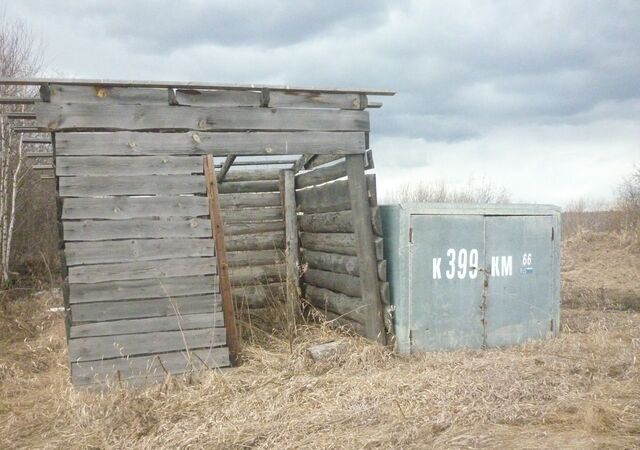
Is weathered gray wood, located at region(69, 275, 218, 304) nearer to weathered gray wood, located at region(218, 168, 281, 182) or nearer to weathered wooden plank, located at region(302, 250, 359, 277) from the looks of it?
weathered wooden plank, located at region(302, 250, 359, 277)

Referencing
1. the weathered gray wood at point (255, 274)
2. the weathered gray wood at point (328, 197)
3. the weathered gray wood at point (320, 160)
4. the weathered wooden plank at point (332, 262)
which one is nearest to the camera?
the weathered gray wood at point (328, 197)

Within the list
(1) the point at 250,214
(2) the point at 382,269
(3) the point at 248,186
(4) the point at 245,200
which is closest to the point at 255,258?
(1) the point at 250,214

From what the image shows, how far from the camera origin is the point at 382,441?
4629 millimetres

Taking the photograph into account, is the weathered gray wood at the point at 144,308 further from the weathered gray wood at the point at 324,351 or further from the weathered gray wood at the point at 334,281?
the weathered gray wood at the point at 334,281

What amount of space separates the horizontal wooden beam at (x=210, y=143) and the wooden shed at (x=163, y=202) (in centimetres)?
1

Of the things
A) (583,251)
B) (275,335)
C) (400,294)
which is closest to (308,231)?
(275,335)

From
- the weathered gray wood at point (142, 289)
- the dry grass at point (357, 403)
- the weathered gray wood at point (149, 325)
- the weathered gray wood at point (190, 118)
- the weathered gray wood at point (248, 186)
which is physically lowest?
the dry grass at point (357, 403)

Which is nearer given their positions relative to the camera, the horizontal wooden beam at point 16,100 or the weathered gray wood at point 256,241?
the horizontal wooden beam at point 16,100

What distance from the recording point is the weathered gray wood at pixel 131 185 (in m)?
6.41

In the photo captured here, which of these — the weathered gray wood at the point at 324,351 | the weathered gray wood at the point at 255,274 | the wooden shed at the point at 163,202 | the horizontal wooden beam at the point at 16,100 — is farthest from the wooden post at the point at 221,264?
the weathered gray wood at the point at 255,274

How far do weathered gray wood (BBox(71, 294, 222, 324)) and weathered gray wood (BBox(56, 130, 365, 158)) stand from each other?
5.07 feet

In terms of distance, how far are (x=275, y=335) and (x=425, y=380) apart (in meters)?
2.85

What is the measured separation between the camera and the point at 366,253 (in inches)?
291

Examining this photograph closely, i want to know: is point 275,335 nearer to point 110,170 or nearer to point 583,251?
point 110,170
